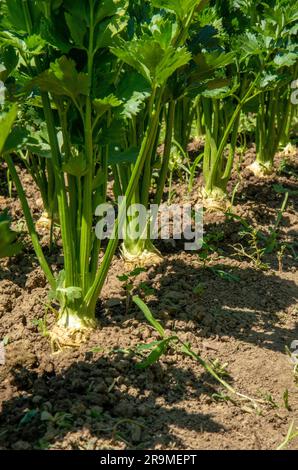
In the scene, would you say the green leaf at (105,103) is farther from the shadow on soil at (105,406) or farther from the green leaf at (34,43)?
the shadow on soil at (105,406)

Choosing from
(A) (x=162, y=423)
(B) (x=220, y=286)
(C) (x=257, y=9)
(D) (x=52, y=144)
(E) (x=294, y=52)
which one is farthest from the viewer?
(C) (x=257, y=9)

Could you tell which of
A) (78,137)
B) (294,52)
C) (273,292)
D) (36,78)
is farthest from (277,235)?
(36,78)

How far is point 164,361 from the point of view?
2293 mm

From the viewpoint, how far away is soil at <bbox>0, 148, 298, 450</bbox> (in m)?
1.96

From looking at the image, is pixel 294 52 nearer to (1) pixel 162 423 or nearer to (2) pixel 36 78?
(2) pixel 36 78

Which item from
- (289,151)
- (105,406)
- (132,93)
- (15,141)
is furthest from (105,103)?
(289,151)

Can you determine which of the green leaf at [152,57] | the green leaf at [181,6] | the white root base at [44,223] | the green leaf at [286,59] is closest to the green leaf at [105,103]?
the green leaf at [152,57]

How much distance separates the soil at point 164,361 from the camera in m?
1.96

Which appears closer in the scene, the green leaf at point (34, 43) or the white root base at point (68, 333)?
the green leaf at point (34, 43)

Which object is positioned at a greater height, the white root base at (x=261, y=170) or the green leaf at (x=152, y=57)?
the green leaf at (x=152, y=57)

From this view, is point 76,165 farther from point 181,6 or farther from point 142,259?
point 142,259

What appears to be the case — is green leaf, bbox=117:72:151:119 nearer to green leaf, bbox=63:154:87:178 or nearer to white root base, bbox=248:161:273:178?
green leaf, bbox=63:154:87:178

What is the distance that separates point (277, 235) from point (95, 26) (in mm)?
1728

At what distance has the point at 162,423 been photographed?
2.01 metres
